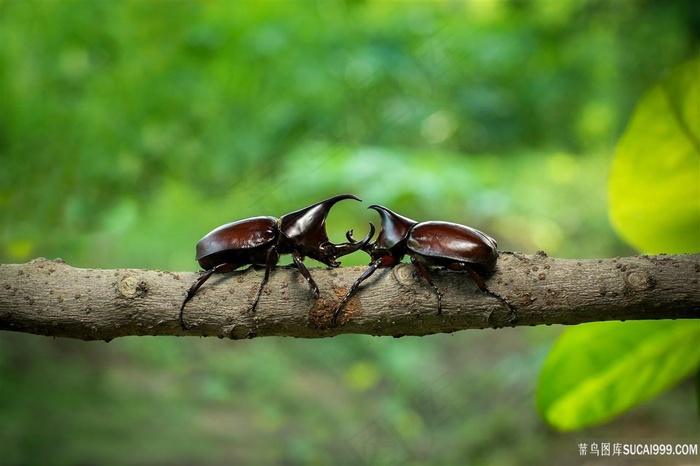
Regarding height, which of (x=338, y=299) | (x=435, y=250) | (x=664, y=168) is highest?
(x=664, y=168)

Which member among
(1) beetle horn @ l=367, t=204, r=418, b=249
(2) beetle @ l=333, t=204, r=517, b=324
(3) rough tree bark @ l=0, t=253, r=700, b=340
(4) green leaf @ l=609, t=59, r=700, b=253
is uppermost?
(4) green leaf @ l=609, t=59, r=700, b=253

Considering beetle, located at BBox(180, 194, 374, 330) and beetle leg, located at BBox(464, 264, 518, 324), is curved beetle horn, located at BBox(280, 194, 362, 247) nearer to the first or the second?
beetle, located at BBox(180, 194, 374, 330)

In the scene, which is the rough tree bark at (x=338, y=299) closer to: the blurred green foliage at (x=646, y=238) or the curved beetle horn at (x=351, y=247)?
the curved beetle horn at (x=351, y=247)

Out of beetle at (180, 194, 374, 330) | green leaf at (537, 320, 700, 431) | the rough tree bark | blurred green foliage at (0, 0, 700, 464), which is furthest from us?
blurred green foliage at (0, 0, 700, 464)

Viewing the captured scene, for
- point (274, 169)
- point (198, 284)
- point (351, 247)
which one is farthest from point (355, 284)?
point (274, 169)

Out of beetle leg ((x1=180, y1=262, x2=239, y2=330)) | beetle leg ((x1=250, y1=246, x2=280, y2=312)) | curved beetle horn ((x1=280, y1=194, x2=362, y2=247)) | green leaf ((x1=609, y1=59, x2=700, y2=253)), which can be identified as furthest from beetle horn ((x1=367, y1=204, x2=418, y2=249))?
green leaf ((x1=609, y1=59, x2=700, y2=253))

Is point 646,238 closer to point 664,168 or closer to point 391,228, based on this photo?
point 664,168
